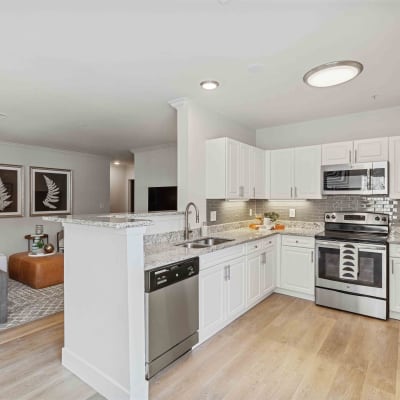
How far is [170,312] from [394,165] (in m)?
3.19

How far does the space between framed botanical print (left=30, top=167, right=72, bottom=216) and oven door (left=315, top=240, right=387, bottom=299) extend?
5.87m

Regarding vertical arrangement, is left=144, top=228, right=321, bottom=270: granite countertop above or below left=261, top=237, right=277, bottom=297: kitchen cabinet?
above

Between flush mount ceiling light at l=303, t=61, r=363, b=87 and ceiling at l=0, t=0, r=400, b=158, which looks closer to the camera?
ceiling at l=0, t=0, r=400, b=158

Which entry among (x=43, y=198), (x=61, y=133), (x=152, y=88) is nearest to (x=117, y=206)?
(x=43, y=198)

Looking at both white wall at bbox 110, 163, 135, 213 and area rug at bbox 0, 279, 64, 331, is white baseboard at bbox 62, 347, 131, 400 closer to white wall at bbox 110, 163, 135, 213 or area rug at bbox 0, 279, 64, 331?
area rug at bbox 0, 279, 64, 331

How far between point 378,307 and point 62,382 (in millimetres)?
3253

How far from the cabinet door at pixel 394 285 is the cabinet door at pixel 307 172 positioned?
3.96ft

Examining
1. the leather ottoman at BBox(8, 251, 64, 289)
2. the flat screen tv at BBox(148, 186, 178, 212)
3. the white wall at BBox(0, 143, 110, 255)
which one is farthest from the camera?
the flat screen tv at BBox(148, 186, 178, 212)

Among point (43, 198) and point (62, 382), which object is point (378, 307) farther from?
point (43, 198)

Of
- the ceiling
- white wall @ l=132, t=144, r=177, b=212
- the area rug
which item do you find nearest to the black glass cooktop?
the ceiling

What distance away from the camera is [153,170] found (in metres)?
6.69

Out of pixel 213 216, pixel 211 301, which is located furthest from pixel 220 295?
pixel 213 216

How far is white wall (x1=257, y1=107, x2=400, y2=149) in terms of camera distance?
12.1ft

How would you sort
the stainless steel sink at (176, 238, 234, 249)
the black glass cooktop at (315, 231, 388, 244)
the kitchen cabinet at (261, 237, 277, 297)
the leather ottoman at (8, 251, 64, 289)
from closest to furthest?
the stainless steel sink at (176, 238, 234, 249), the black glass cooktop at (315, 231, 388, 244), the kitchen cabinet at (261, 237, 277, 297), the leather ottoman at (8, 251, 64, 289)
